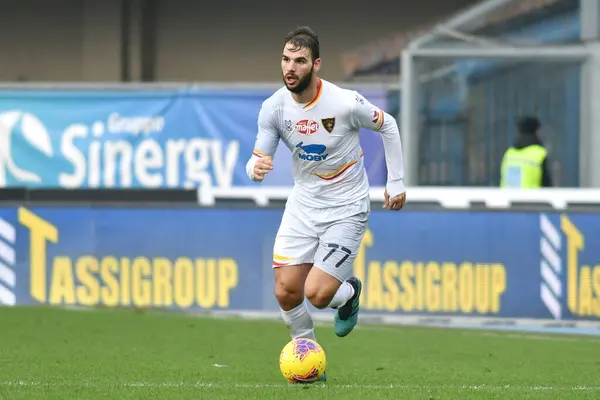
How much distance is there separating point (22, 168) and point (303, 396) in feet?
32.0

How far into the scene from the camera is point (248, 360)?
A: 10430 mm

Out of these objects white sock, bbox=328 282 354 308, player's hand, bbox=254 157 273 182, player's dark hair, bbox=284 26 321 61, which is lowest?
white sock, bbox=328 282 354 308

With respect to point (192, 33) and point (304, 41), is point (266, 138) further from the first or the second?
point (192, 33)

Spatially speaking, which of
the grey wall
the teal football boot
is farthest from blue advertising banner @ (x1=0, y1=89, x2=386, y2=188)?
the teal football boot

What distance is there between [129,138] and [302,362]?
8732mm

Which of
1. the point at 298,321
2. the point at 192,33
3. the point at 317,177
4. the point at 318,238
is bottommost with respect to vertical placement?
the point at 298,321

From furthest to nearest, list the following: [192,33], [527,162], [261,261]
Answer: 1. [192,33]
2. [527,162]
3. [261,261]

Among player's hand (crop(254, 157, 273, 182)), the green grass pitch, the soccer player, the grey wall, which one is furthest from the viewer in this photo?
the grey wall

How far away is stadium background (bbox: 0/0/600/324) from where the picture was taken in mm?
14391

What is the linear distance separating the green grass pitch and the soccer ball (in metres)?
0.10

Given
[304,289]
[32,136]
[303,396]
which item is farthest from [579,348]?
[32,136]

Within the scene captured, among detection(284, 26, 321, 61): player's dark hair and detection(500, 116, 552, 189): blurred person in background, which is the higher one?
detection(284, 26, 321, 61): player's dark hair

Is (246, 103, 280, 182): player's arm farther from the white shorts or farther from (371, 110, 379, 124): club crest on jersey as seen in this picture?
(371, 110, 379, 124): club crest on jersey

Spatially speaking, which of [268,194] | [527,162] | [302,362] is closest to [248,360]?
[302,362]
